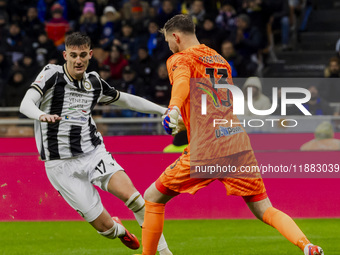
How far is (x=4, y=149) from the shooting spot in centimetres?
997

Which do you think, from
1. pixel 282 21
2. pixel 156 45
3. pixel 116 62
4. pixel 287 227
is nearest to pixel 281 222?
pixel 287 227

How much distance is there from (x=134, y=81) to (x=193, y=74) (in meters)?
6.80

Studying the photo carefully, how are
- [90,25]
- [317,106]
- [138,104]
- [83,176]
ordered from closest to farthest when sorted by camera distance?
1. [83,176]
2. [138,104]
3. [317,106]
4. [90,25]

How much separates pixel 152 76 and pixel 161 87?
1.80 ft

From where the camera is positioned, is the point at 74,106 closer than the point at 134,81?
Yes

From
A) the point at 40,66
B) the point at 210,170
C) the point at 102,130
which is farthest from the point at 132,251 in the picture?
the point at 40,66

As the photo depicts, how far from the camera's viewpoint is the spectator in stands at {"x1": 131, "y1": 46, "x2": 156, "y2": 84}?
40.3 ft

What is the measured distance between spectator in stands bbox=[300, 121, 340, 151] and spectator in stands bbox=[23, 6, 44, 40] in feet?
21.8

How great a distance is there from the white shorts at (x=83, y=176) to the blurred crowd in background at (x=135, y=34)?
17.2ft

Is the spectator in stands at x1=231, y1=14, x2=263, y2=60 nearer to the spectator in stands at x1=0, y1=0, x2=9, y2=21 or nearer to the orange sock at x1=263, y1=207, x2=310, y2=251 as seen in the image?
the spectator in stands at x1=0, y1=0, x2=9, y2=21

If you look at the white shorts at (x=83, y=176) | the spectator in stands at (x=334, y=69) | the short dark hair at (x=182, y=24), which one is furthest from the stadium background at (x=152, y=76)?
the short dark hair at (x=182, y=24)

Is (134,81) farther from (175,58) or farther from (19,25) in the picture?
(175,58)

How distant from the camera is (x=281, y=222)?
5.20 meters

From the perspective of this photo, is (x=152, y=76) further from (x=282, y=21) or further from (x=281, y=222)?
(x=281, y=222)
